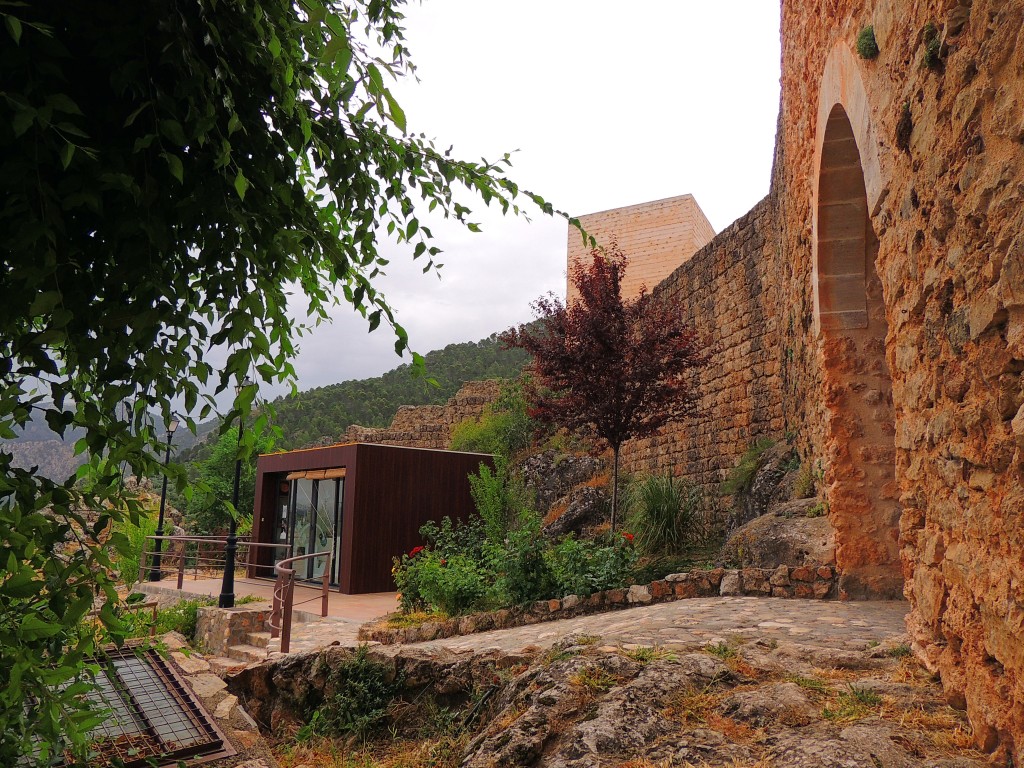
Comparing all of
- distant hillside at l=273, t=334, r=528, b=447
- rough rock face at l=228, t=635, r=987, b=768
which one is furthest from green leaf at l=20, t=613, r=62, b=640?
distant hillside at l=273, t=334, r=528, b=447

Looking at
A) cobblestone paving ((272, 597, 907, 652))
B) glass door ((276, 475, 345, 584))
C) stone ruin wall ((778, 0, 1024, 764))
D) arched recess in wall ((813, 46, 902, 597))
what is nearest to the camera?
stone ruin wall ((778, 0, 1024, 764))

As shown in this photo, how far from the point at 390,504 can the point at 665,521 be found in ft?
18.4

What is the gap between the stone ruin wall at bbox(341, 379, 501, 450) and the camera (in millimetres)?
18578

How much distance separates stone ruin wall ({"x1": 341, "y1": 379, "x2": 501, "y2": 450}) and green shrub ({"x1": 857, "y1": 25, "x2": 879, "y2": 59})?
15015mm

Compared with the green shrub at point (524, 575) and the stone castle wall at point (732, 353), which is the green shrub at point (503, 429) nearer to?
the stone castle wall at point (732, 353)

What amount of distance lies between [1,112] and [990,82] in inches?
99.5

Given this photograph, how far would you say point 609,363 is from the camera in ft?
27.6

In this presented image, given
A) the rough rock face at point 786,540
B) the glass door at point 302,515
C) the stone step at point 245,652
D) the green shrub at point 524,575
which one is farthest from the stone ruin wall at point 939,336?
the glass door at point 302,515

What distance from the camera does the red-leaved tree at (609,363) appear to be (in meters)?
8.37

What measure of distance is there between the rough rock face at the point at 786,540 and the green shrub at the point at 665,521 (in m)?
1.84

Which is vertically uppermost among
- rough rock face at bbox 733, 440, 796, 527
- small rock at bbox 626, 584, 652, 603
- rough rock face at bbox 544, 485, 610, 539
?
rough rock face at bbox 733, 440, 796, 527

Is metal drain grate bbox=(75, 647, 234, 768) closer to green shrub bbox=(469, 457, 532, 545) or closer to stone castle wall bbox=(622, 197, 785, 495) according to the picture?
stone castle wall bbox=(622, 197, 785, 495)

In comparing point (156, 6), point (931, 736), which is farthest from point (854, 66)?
point (156, 6)

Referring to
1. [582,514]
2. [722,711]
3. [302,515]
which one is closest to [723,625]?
[722,711]
